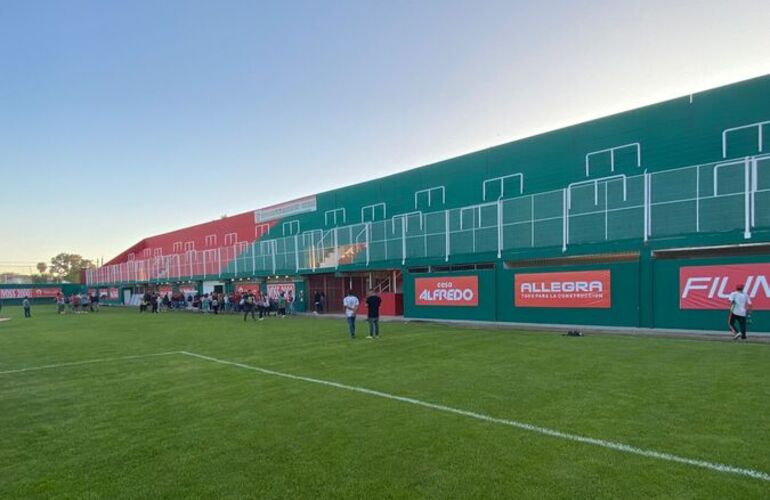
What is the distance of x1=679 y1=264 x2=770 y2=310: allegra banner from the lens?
14352 mm

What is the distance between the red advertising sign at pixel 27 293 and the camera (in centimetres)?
6431

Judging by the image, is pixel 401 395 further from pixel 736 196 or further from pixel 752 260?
pixel 736 196

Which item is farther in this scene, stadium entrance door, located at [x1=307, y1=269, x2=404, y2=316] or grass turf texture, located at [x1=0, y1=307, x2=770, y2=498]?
stadium entrance door, located at [x1=307, y1=269, x2=404, y2=316]

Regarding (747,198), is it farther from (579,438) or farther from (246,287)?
(246,287)

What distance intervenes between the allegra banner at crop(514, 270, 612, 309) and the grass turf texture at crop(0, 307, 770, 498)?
243 inches

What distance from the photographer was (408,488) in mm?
4215

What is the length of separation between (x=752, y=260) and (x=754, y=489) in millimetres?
13309

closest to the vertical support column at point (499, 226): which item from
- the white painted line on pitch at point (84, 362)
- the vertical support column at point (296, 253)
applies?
the white painted line on pitch at point (84, 362)

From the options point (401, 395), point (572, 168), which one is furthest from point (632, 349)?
point (572, 168)

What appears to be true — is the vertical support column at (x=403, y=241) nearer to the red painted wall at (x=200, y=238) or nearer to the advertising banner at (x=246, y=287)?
the advertising banner at (x=246, y=287)

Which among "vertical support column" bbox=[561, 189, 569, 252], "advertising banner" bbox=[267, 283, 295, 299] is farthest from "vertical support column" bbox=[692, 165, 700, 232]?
"advertising banner" bbox=[267, 283, 295, 299]

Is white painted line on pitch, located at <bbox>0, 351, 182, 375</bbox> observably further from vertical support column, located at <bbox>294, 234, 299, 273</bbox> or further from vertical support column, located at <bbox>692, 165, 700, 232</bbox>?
vertical support column, located at <bbox>294, 234, 299, 273</bbox>

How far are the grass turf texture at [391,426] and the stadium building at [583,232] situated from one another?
17.3ft

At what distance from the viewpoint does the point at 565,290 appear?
62.5ft
